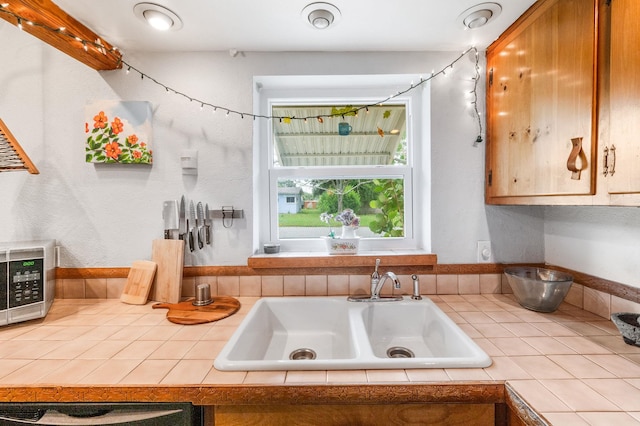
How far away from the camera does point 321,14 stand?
120 centimetres

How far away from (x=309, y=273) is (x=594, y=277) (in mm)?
1259

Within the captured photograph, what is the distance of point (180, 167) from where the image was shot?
150 cm

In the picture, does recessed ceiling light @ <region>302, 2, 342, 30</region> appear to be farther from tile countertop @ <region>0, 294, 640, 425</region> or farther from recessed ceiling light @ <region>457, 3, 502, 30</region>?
tile countertop @ <region>0, 294, 640, 425</region>

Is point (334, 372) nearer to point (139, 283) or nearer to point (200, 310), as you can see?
point (200, 310)

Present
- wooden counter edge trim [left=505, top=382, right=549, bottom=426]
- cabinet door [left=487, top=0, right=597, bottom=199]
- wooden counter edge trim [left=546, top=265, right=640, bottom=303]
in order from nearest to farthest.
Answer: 1. wooden counter edge trim [left=505, top=382, right=549, bottom=426]
2. cabinet door [left=487, top=0, right=597, bottom=199]
3. wooden counter edge trim [left=546, top=265, right=640, bottom=303]

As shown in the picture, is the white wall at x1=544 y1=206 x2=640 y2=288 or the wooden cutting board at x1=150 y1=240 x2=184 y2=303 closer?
the white wall at x1=544 y1=206 x2=640 y2=288

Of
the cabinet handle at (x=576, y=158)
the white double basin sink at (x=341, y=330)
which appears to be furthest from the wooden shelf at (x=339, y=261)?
the cabinet handle at (x=576, y=158)

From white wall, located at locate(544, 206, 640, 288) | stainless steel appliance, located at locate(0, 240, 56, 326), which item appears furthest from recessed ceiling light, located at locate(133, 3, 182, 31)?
white wall, located at locate(544, 206, 640, 288)

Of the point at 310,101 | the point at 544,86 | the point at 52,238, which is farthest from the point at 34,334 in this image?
the point at 544,86

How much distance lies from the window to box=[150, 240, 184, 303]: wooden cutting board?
1.40 feet

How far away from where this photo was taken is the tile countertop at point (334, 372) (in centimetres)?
74

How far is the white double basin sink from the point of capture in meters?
1.14

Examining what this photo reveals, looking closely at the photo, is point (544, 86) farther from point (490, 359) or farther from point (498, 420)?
point (498, 420)

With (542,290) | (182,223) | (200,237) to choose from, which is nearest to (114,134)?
(182,223)
